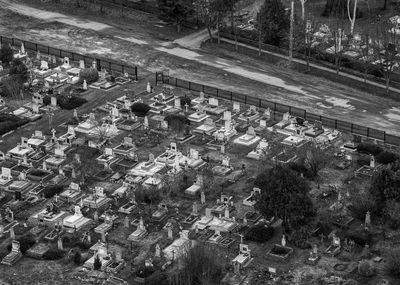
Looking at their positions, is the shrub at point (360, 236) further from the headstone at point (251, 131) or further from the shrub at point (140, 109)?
the shrub at point (140, 109)

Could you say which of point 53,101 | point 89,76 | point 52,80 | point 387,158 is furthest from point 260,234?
point 52,80

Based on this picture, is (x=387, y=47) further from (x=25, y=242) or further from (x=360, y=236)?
(x=25, y=242)

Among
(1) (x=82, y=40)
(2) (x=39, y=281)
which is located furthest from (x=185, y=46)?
(2) (x=39, y=281)

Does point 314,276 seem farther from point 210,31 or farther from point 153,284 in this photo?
point 210,31

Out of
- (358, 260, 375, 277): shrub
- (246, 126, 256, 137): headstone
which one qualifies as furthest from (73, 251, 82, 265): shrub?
(246, 126, 256, 137): headstone

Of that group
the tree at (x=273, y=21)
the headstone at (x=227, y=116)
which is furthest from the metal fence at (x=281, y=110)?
the tree at (x=273, y=21)
